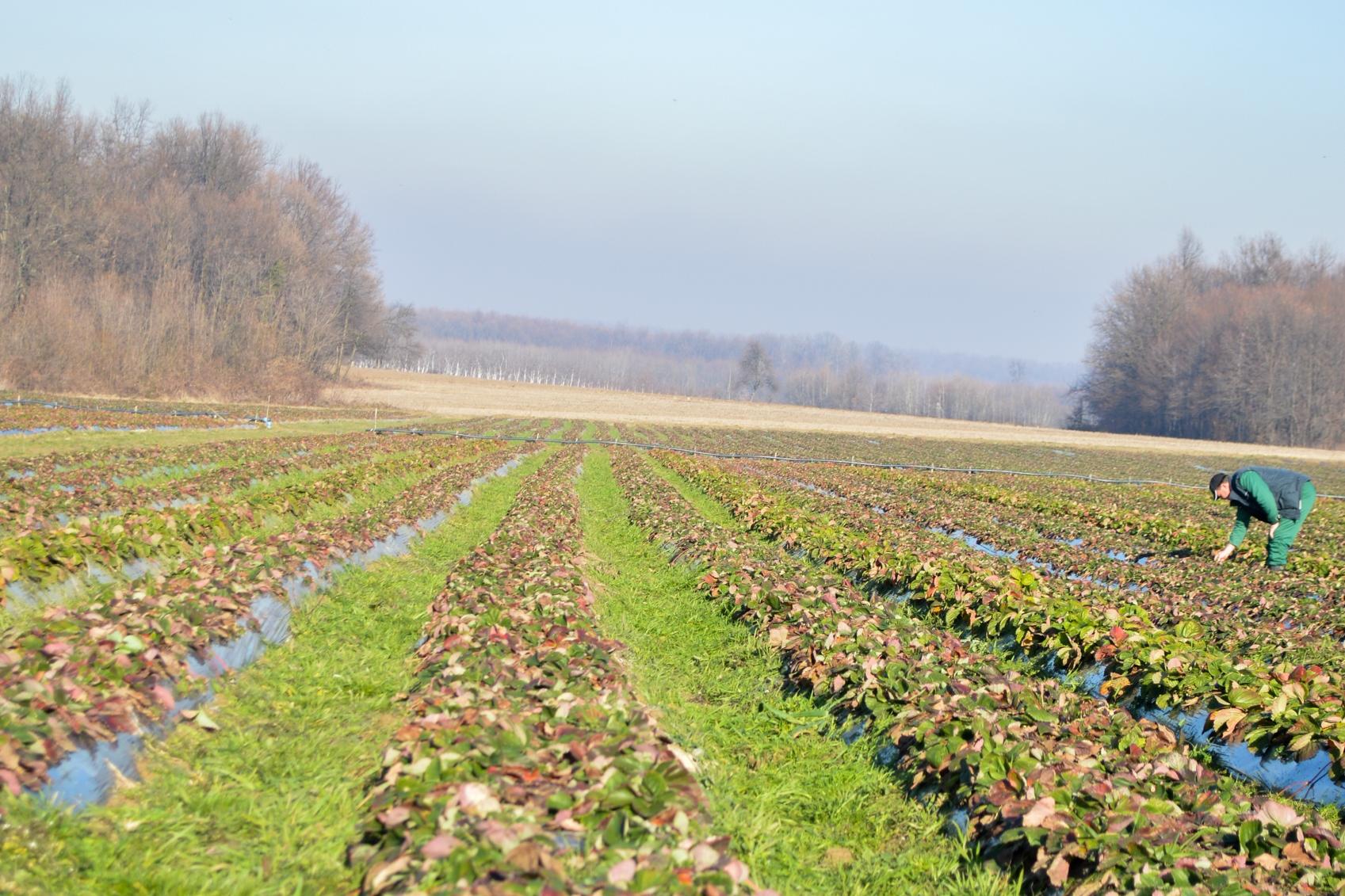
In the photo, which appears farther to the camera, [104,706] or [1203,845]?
[104,706]

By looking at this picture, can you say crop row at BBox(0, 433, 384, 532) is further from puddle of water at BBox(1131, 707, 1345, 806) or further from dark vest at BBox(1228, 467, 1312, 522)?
dark vest at BBox(1228, 467, 1312, 522)

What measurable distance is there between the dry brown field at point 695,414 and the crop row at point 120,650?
178ft

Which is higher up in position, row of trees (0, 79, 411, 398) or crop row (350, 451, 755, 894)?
row of trees (0, 79, 411, 398)

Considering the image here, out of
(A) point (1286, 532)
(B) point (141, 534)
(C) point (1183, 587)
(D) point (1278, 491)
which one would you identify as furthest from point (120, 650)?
(A) point (1286, 532)

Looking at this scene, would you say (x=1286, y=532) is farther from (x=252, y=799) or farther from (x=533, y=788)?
(x=252, y=799)

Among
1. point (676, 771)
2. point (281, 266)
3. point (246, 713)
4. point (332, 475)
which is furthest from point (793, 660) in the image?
point (281, 266)

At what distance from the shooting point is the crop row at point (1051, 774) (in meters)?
3.97

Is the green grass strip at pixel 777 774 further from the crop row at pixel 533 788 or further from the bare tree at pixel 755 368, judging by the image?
the bare tree at pixel 755 368

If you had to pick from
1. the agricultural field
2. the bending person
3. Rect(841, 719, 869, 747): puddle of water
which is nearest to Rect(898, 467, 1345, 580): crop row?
the agricultural field

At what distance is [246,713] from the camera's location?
5848mm

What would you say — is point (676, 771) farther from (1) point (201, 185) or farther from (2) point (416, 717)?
(1) point (201, 185)

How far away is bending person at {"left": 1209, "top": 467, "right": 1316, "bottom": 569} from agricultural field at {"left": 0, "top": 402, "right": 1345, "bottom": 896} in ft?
1.98

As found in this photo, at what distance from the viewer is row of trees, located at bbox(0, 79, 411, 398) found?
4584 centimetres

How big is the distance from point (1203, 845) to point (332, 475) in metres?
16.5
